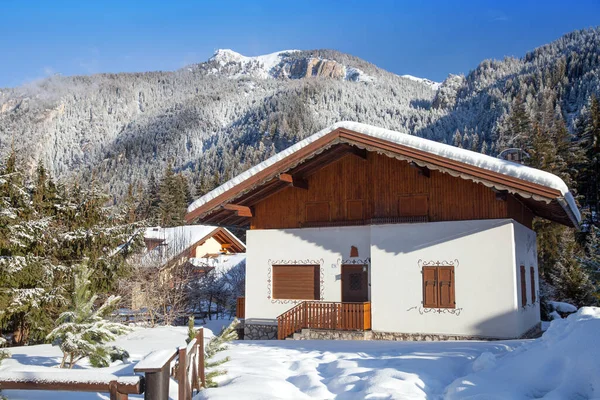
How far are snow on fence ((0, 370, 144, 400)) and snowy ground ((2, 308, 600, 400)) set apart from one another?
2.25 m

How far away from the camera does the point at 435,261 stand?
14.2 metres

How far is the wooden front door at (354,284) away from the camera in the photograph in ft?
50.4

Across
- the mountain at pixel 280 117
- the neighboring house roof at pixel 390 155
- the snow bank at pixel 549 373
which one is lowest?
the snow bank at pixel 549 373

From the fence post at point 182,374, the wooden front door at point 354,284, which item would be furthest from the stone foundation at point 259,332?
the fence post at point 182,374

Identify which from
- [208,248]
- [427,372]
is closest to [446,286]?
[427,372]

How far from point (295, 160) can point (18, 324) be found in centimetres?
962

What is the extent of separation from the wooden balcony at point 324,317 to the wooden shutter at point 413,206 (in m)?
2.80

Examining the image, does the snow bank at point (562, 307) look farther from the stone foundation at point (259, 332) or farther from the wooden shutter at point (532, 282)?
the stone foundation at point (259, 332)

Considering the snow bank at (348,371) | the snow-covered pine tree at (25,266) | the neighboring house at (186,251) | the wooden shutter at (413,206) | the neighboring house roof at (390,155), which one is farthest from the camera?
the neighboring house at (186,251)

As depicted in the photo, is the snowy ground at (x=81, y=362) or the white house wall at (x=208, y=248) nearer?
the snowy ground at (x=81, y=362)

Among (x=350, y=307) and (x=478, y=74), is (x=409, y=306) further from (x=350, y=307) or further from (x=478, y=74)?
(x=478, y=74)

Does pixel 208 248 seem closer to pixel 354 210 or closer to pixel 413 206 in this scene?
pixel 354 210

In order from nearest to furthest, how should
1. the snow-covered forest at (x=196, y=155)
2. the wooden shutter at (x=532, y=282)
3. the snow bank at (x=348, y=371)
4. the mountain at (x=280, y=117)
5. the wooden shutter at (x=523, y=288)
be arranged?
1. the snow bank at (x=348, y=371)
2. the wooden shutter at (x=523, y=288)
3. the snow-covered forest at (x=196, y=155)
4. the wooden shutter at (x=532, y=282)
5. the mountain at (x=280, y=117)

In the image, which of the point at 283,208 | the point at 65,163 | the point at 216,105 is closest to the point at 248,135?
the point at 216,105
